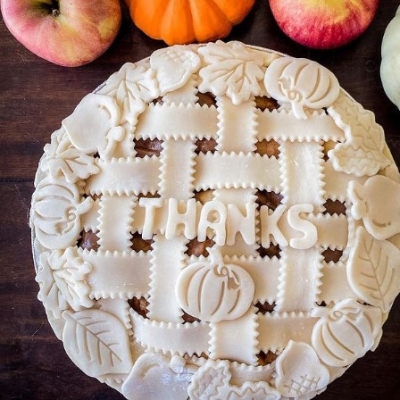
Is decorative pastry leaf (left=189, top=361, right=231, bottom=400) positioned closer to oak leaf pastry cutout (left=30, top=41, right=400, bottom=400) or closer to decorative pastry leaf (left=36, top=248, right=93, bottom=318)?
oak leaf pastry cutout (left=30, top=41, right=400, bottom=400)

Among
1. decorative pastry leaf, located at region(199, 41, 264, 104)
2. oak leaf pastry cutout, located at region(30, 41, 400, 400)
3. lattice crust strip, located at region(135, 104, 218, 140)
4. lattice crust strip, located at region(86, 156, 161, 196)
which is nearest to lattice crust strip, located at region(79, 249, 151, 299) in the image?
oak leaf pastry cutout, located at region(30, 41, 400, 400)

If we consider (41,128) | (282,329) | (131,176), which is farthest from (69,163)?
(282,329)

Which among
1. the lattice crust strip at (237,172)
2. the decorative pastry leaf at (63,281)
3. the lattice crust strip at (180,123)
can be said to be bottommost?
the decorative pastry leaf at (63,281)

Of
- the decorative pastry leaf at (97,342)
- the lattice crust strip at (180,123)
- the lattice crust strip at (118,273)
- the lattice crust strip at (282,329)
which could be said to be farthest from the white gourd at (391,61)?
the decorative pastry leaf at (97,342)

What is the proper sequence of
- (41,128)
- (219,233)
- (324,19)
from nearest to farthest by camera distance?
(219,233), (324,19), (41,128)

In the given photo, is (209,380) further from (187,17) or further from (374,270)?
(187,17)

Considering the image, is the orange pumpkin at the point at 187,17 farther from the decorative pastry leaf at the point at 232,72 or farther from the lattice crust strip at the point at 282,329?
the lattice crust strip at the point at 282,329

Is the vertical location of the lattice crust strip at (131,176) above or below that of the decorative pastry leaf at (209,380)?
above
